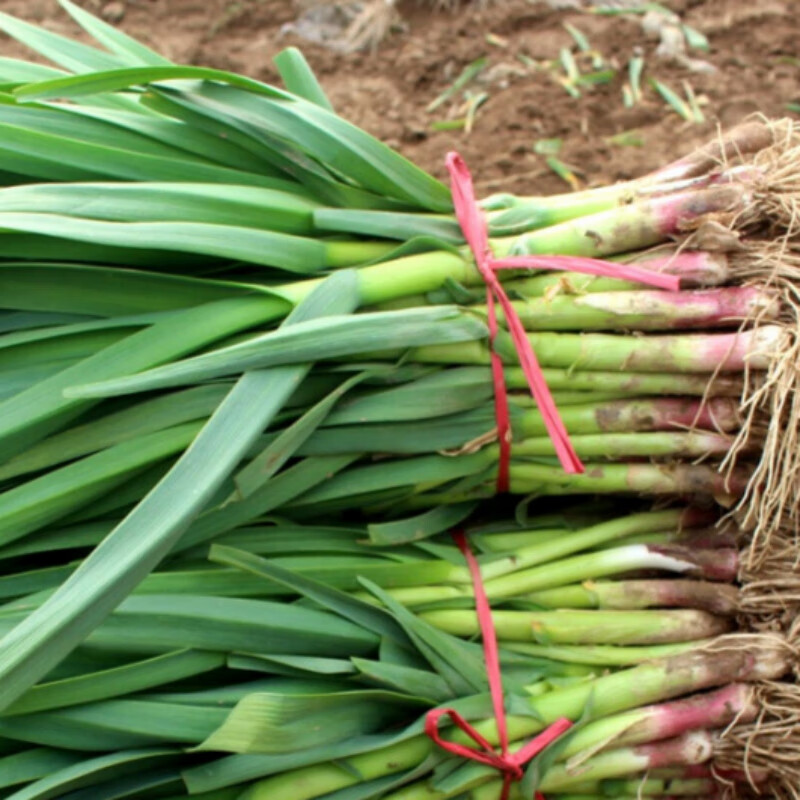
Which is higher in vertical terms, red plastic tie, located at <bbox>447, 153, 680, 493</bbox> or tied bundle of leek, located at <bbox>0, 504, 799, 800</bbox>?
red plastic tie, located at <bbox>447, 153, 680, 493</bbox>

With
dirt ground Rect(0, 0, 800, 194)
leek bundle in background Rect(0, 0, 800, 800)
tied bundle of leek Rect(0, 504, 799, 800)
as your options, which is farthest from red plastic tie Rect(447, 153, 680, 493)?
dirt ground Rect(0, 0, 800, 194)

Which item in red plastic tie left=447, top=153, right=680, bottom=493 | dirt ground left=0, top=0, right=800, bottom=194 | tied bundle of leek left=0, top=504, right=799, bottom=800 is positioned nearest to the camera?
tied bundle of leek left=0, top=504, right=799, bottom=800

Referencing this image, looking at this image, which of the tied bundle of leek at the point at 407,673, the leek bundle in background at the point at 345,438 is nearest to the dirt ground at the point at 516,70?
the leek bundle in background at the point at 345,438

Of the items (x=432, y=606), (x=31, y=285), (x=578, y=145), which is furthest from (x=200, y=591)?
(x=578, y=145)

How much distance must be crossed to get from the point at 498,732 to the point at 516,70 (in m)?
2.09

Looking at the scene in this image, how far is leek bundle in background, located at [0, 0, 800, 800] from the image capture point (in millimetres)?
1110

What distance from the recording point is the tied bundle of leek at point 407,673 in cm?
111

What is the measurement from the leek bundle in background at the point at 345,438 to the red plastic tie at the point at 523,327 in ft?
0.06

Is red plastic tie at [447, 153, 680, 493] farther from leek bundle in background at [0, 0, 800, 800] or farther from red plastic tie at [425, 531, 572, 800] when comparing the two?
red plastic tie at [425, 531, 572, 800]

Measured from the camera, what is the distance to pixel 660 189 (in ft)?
4.46

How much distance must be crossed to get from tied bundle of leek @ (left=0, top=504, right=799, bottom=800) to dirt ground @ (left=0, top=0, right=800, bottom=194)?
1.31 m

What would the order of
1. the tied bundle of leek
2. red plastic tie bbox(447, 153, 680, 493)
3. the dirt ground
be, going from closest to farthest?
the tied bundle of leek
red plastic tie bbox(447, 153, 680, 493)
the dirt ground

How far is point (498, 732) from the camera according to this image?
3.98ft

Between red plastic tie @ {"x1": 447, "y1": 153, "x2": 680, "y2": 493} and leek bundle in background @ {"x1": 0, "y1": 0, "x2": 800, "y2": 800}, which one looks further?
red plastic tie @ {"x1": 447, "y1": 153, "x2": 680, "y2": 493}
